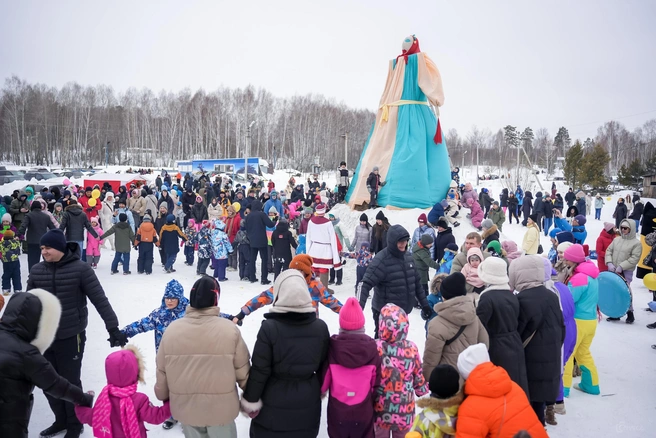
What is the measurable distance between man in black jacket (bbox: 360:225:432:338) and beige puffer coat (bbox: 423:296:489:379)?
5.35ft

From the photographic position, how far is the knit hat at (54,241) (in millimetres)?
3805

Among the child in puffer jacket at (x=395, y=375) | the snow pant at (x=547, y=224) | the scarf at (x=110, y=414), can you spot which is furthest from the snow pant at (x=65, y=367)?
the snow pant at (x=547, y=224)

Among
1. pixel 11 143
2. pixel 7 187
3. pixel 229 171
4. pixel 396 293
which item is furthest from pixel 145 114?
pixel 396 293

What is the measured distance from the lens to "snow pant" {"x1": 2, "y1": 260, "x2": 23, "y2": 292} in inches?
303

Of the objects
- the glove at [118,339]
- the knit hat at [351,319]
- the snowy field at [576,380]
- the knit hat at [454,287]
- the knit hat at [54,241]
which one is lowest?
the snowy field at [576,380]

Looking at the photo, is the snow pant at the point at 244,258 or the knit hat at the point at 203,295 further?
the snow pant at the point at 244,258

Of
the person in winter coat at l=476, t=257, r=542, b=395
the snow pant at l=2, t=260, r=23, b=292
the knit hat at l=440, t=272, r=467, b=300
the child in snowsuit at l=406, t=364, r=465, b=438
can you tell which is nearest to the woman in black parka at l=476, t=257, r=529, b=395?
the person in winter coat at l=476, t=257, r=542, b=395

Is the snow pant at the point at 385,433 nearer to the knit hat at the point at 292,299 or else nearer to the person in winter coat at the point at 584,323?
the knit hat at the point at 292,299

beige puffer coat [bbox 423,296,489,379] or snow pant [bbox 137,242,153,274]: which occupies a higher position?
beige puffer coat [bbox 423,296,489,379]

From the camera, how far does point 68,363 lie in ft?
12.8

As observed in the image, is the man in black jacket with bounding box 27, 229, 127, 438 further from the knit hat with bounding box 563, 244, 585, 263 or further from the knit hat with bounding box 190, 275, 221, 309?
the knit hat with bounding box 563, 244, 585, 263

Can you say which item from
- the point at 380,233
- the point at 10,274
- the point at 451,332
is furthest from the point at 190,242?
the point at 451,332

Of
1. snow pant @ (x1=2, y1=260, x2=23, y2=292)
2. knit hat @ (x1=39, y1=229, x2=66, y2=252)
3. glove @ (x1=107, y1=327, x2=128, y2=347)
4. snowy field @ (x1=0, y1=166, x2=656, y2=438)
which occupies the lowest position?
snowy field @ (x1=0, y1=166, x2=656, y2=438)

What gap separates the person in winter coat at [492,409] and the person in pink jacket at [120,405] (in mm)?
1951
